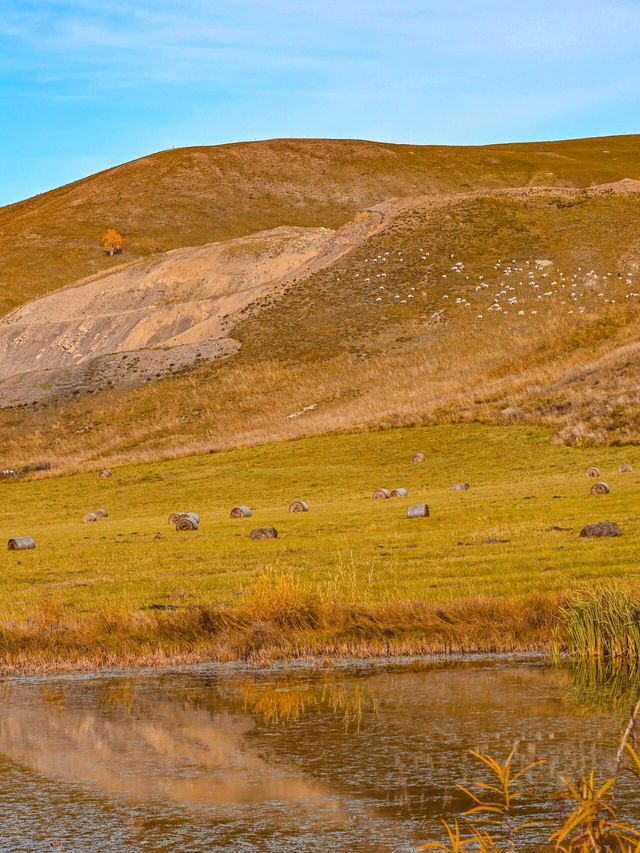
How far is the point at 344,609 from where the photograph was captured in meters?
23.3

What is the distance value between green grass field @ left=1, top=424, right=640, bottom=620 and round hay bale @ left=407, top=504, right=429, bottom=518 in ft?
1.60

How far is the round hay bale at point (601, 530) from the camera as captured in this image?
31109mm

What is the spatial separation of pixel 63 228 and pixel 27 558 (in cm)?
16517

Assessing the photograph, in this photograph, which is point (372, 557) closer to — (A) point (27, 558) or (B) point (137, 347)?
(A) point (27, 558)

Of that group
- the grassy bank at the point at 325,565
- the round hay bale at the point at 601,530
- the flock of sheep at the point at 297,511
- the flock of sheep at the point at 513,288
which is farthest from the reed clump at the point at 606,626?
the flock of sheep at the point at 513,288

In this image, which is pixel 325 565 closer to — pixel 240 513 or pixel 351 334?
pixel 240 513

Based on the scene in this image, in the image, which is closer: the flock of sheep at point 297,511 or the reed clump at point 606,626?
the reed clump at point 606,626

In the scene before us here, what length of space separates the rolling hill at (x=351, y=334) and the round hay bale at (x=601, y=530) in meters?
26.0

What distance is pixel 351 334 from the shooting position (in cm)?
10231

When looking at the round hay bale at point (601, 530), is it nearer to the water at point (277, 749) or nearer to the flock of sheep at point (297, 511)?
the flock of sheep at point (297, 511)

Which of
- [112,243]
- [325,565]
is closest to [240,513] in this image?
[325,565]

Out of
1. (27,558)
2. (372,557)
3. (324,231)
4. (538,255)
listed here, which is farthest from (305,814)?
(324,231)

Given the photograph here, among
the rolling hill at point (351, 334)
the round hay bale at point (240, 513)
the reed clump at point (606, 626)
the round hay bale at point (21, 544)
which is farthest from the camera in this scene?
the rolling hill at point (351, 334)

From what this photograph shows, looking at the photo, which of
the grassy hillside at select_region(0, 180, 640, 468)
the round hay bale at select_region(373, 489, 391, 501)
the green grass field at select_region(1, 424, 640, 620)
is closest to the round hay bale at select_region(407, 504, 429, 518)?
the green grass field at select_region(1, 424, 640, 620)
